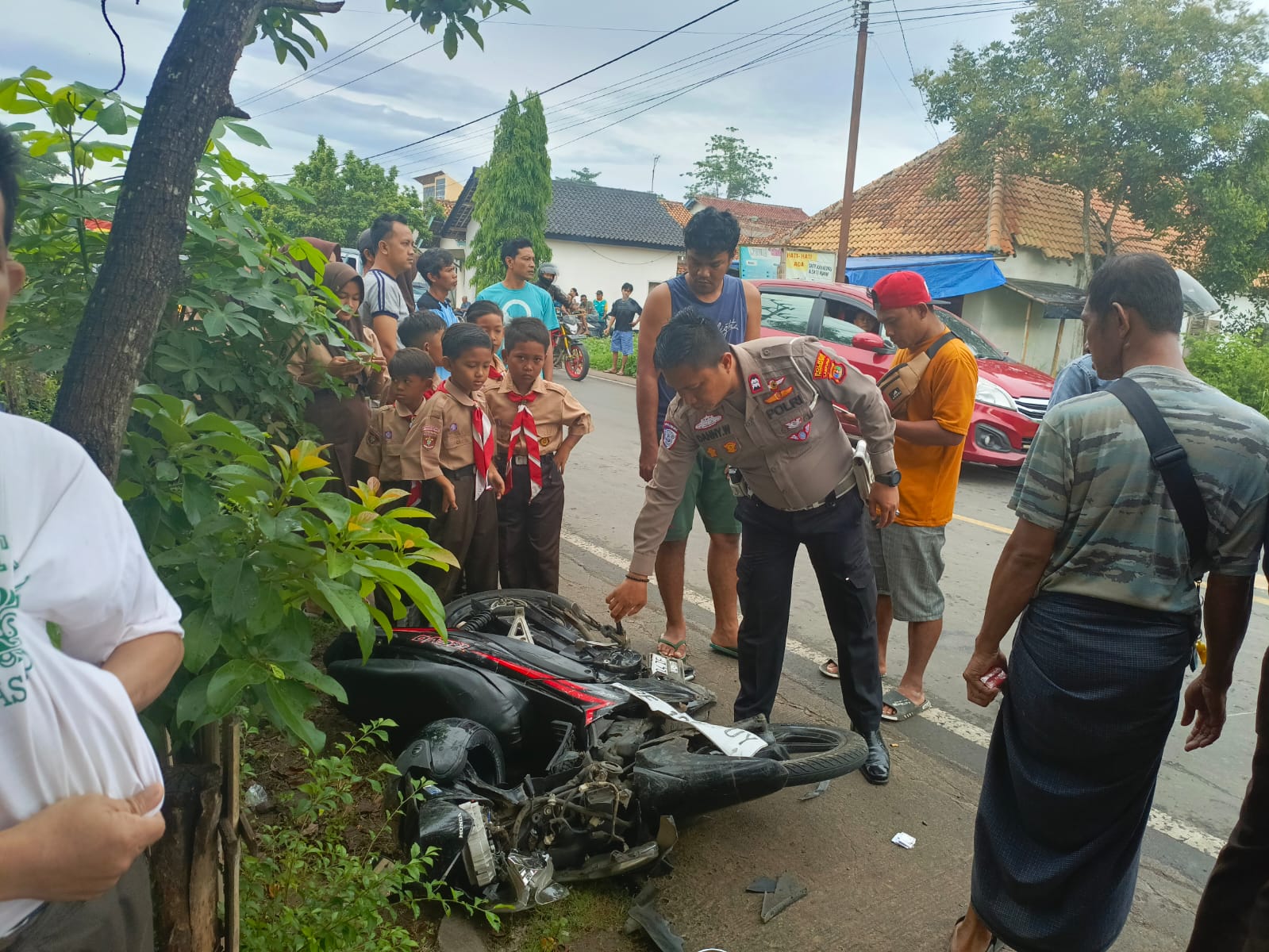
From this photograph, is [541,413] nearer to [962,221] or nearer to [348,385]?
[348,385]

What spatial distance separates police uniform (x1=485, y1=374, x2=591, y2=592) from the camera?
14.5 feet

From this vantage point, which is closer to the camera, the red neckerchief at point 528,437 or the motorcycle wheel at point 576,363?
the red neckerchief at point 528,437

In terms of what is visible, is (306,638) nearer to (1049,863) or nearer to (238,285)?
(238,285)

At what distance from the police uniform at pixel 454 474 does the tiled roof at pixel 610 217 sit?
121ft

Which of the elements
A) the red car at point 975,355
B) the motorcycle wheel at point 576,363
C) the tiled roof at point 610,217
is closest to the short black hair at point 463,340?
the red car at point 975,355

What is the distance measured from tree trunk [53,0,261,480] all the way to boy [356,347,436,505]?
8.15 ft

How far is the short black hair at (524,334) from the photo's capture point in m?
4.33

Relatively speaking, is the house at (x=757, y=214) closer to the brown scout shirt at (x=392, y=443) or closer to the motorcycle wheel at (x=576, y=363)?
the motorcycle wheel at (x=576, y=363)

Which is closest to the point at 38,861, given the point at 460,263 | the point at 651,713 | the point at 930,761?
the point at 651,713

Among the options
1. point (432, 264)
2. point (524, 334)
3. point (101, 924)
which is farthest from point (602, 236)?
point (101, 924)

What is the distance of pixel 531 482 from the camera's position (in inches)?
174

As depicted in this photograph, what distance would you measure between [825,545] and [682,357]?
2.88 ft

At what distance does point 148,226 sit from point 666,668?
2.56 metres

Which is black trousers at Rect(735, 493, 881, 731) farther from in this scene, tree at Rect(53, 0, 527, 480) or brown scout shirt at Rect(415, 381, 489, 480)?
tree at Rect(53, 0, 527, 480)
